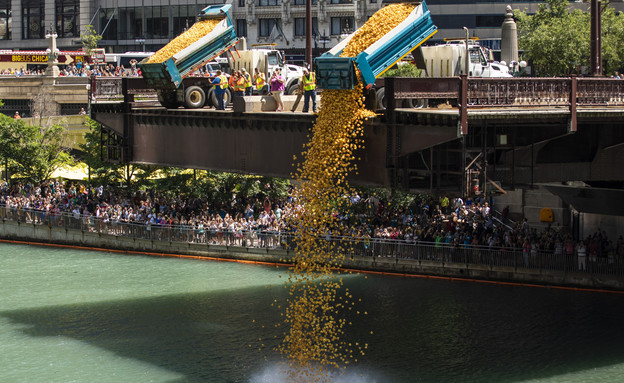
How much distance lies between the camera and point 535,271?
127 feet

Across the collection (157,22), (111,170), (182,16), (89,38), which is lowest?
(111,170)

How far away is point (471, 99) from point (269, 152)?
700 centimetres

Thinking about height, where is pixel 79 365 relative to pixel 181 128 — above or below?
below

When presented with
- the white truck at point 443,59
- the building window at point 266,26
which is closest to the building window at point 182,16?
the building window at point 266,26

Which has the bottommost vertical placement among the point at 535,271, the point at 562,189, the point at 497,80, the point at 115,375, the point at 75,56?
the point at 115,375

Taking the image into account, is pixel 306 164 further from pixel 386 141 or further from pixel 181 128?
pixel 181 128

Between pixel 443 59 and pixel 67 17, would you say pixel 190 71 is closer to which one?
pixel 443 59

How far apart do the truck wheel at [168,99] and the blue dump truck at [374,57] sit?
8.83 meters

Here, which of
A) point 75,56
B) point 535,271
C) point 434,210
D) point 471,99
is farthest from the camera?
point 75,56

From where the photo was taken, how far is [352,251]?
41.7 meters

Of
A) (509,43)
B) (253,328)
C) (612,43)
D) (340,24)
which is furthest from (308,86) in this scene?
(340,24)

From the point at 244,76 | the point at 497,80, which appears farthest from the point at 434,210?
the point at 497,80

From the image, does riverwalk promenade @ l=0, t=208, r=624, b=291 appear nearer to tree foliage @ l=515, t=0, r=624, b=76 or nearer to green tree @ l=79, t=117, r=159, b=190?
green tree @ l=79, t=117, r=159, b=190

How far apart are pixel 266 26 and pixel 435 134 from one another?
66228 millimetres
